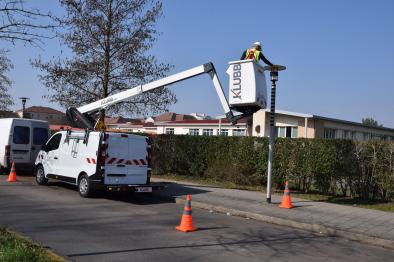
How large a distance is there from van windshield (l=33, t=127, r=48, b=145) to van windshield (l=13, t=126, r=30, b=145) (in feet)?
0.92

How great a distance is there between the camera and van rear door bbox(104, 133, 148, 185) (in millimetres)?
13172

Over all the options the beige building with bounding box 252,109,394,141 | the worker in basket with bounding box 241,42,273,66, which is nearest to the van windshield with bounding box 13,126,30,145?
the worker in basket with bounding box 241,42,273,66

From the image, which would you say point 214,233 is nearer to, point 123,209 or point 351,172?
point 123,209

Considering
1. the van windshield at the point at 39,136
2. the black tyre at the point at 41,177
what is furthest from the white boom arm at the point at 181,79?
the van windshield at the point at 39,136

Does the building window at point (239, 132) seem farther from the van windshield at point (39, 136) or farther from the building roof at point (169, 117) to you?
the building roof at point (169, 117)

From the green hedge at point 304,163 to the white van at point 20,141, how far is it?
20.7ft

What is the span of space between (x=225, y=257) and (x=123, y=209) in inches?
195

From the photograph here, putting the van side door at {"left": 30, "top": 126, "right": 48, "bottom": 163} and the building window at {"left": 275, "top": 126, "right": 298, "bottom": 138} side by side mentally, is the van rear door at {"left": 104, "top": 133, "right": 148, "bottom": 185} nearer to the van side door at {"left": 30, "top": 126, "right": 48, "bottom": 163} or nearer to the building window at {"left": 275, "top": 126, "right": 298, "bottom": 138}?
the van side door at {"left": 30, "top": 126, "right": 48, "bottom": 163}

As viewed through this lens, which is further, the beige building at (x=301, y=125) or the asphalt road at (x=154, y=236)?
the beige building at (x=301, y=125)

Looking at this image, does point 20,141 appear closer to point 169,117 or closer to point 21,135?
point 21,135

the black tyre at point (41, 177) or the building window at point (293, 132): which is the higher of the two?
the building window at point (293, 132)

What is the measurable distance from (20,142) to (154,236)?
12.6 metres

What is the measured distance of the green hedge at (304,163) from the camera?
14773 mm

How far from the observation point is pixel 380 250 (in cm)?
884
